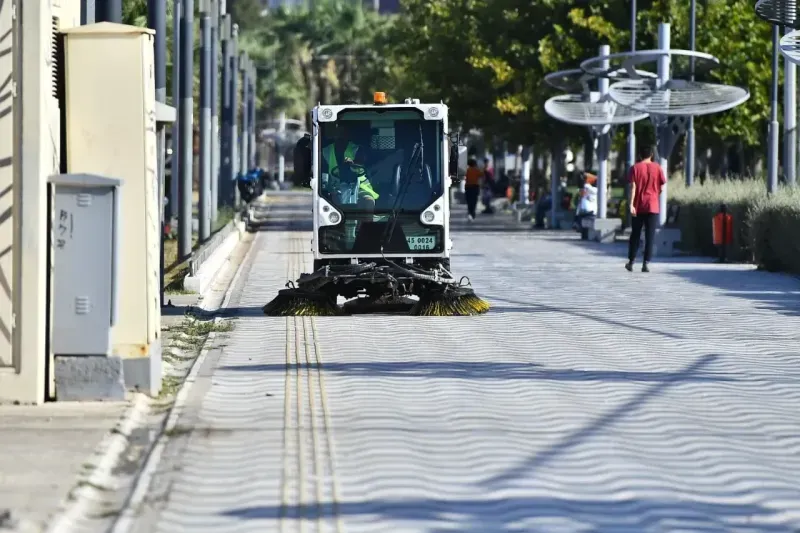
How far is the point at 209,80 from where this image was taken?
36.2 metres

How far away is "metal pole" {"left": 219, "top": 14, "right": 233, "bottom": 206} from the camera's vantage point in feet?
163

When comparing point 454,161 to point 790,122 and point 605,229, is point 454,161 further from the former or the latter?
point 605,229

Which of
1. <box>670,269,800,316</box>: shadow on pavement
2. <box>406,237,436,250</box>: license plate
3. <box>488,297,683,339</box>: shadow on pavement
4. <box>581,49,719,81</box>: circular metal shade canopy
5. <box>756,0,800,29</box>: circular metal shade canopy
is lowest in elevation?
<box>488,297,683,339</box>: shadow on pavement

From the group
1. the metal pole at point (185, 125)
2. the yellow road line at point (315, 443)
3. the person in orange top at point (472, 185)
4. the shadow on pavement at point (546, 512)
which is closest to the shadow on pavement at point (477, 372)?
the yellow road line at point (315, 443)

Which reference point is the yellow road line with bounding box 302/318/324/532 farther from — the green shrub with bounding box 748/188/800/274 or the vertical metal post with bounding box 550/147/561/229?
the vertical metal post with bounding box 550/147/561/229

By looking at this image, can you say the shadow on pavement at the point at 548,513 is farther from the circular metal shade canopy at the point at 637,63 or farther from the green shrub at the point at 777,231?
the circular metal shade canopy at the point at 637,63

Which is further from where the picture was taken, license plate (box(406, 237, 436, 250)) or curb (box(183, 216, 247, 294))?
curb (box(183, 216, 247, 294))

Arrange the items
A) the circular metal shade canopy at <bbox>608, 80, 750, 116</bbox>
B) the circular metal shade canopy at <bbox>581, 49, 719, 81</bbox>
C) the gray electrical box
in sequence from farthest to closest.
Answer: the circular metal shade canopy at <bbox>608, 80, 750, 116</bbox>, the circular metal shade canopy at <bbox>581, 49, 719, 81</bbox>, the gray electrical box

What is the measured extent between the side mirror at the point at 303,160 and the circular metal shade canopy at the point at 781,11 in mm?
5267

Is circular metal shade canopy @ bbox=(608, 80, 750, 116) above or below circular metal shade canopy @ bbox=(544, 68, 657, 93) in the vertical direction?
below

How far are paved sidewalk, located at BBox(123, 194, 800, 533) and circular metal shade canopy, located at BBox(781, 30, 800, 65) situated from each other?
9.52 feet

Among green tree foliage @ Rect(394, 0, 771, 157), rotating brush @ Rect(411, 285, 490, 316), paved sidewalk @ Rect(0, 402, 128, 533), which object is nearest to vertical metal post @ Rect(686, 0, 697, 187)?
green tree foliage @ Rect(394, 0, 771, 157)

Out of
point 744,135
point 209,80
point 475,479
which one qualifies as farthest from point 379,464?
point 744,135

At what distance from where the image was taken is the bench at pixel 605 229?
37312mm
